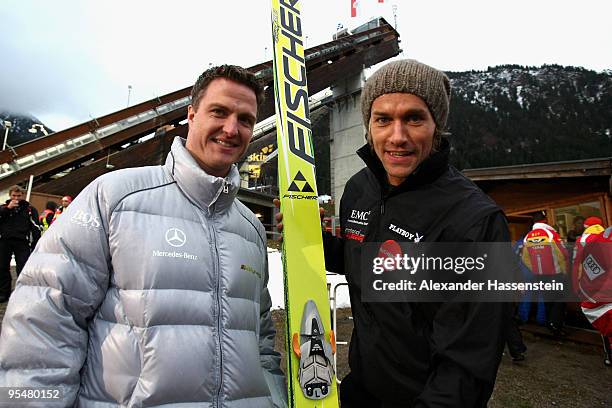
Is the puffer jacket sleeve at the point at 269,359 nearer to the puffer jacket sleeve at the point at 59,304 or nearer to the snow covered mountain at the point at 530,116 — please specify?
the puffer jacket sleeve at the point at 59,304

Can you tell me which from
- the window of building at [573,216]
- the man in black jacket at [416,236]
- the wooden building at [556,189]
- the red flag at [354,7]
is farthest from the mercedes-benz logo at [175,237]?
the red flag at [354,7]

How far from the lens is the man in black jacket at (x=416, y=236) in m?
1.07

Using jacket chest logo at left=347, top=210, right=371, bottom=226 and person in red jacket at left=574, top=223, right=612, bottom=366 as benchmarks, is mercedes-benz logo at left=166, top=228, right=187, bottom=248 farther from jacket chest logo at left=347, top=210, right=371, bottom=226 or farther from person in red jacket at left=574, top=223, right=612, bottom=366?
person in red jacket at left=574, top=223, right=612, bottom=366

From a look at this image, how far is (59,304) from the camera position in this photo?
1.11 meters

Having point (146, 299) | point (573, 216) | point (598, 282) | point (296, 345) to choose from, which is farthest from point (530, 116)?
point (146, 299)

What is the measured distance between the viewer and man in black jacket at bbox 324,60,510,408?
107 centimetres

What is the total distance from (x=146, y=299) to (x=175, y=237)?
240 millimetres

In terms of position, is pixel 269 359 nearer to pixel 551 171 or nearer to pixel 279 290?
pixel 279 290

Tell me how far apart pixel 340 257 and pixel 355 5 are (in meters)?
24.4

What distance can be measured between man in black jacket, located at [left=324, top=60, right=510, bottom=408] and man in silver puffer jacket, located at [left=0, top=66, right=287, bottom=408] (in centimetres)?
47

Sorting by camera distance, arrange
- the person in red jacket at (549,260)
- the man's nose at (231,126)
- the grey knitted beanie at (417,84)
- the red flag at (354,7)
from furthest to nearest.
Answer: the red flag at (354,7), the person in red jacket at (549,260), the man's nose at (231,126), the grey knitted beanie at (417,84)

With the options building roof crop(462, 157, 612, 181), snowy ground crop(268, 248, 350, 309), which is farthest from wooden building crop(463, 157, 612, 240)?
snowy ground crop(268, 248, 350, 309)

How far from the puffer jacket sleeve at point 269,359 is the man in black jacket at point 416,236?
11.3 inches

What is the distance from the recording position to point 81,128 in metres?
14.6
